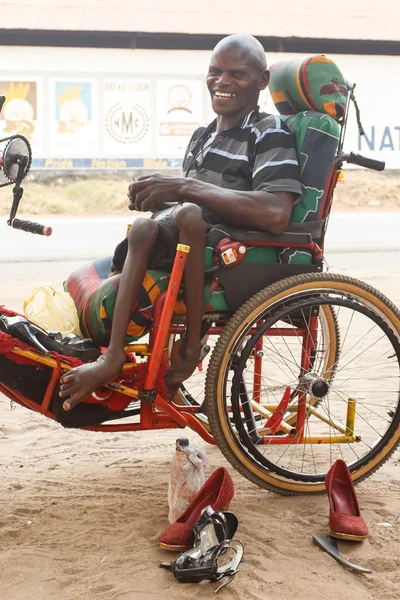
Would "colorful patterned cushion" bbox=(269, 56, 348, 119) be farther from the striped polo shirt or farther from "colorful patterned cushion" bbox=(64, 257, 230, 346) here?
"colorful patterned cushion" bbox=(64, 257, 230, 346)

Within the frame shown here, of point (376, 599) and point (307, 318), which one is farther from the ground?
point (307, 318)

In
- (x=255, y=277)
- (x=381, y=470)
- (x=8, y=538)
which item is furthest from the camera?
(x=381, y=470)

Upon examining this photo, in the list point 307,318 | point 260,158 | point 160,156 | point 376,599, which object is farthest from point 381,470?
point 160,156

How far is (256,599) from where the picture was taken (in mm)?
2463

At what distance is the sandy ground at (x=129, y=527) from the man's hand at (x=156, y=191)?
117cm

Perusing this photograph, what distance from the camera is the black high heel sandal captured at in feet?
8.29

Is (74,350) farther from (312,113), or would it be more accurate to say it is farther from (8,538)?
(312,113)

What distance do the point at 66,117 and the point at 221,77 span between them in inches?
719

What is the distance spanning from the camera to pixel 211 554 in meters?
2.55

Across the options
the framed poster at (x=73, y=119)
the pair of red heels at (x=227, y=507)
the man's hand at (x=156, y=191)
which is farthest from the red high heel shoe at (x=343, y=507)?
the framed poster at (x=73, y=119)

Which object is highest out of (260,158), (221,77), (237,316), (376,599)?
(221,77)

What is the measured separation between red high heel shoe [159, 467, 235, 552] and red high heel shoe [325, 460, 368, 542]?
38 centimetres

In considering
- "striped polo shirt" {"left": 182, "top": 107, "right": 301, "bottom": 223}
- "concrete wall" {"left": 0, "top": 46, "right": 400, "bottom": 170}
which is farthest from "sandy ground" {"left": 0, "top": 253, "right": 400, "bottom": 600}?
"concrete wall" {"left": 0, "top": 46, "right": 400, "bottom": 170}

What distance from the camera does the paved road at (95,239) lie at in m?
11.0
